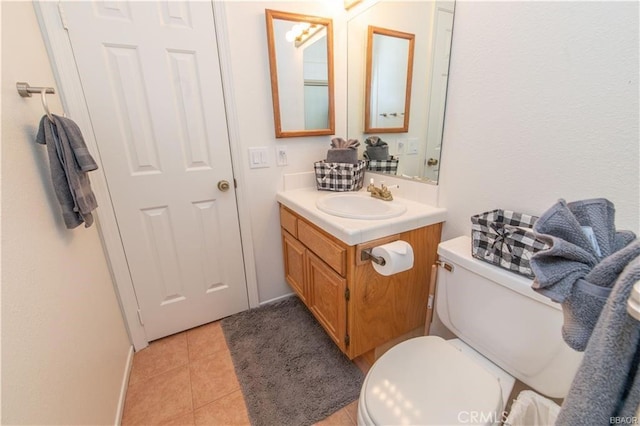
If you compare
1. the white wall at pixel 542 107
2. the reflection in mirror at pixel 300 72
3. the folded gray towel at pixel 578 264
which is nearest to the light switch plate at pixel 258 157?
the reflection in mirror at pixel 300 72

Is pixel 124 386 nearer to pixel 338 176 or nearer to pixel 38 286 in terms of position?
pixel 38 286

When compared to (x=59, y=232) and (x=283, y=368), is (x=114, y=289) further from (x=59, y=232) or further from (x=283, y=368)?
(x=283, y=368)

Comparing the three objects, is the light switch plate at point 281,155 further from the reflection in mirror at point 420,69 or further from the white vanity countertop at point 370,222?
the reflection in mirror at point 420,69

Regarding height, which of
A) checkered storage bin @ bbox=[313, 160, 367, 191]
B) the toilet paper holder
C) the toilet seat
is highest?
checkered storage bin @ bbox=[313, 160, 367, 191]

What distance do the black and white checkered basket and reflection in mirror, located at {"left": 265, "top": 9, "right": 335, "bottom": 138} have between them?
44.2 inches

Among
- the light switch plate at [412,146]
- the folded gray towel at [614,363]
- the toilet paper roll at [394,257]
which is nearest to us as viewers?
the folded gray towel at [614,363]

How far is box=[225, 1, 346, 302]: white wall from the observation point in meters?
1.43

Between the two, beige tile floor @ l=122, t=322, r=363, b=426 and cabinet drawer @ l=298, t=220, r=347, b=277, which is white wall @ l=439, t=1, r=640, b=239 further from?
beige tile floor @ l=122, t=322, r=363, b=426

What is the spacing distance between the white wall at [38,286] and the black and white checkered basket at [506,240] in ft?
4.23

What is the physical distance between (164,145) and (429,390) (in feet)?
5.05

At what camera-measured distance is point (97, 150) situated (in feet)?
4.16

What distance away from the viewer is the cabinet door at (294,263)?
5.12 ft

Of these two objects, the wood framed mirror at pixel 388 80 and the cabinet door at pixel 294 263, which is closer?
the wood framed mirror at pixel 388 80

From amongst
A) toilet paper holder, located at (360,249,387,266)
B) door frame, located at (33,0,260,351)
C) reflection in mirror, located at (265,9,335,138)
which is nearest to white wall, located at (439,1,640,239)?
toilet paper holder, located at (360,249,387,266)
